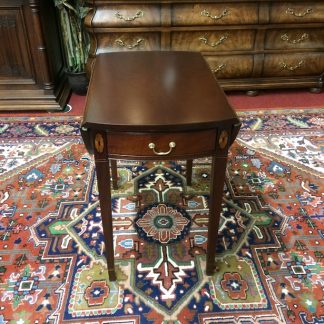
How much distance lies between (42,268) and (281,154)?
1.62 metres

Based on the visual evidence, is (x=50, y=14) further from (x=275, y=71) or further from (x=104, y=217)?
(x=104, y=217)

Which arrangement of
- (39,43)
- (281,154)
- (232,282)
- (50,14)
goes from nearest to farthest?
(232,282) → (281,154) → (39,43) → (50,14)

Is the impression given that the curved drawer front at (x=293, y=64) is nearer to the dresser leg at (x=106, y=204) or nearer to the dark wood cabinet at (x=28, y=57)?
the dark wood cabinet at (x=28, y=57)

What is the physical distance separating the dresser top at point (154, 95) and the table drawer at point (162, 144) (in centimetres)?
3

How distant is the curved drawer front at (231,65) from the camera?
2.80 m

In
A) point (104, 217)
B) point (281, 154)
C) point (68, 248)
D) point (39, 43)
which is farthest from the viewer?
point (39, 43)

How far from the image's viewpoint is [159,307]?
1.34 meters

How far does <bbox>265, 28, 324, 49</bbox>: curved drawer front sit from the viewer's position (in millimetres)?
2803

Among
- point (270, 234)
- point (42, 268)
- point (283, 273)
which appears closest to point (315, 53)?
point (270, 234)

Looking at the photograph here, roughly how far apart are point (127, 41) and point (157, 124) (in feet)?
5.90

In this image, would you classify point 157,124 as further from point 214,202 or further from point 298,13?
point 298,13

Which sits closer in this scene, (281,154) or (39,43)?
(281,154)

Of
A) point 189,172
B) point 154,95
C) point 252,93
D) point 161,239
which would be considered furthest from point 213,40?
point 161,239

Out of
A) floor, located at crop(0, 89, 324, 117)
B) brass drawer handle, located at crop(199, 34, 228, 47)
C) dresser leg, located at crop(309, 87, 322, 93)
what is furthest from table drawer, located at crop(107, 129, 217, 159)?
dresser leg, located at crop(309, 87, 322, 93)
